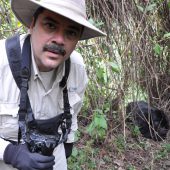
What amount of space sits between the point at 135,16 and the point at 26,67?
2153 millimetres

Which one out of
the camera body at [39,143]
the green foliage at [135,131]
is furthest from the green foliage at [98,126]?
the camera body at [39,143]

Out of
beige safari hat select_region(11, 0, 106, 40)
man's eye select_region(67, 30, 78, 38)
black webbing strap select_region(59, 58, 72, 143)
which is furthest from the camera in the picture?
black webbing strap select_region(59, 58, 72, 143)

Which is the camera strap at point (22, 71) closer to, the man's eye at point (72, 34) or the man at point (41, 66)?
the man at point (41, 66)

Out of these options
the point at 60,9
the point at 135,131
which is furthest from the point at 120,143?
the point at 60,9

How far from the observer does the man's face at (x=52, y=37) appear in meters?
1.83

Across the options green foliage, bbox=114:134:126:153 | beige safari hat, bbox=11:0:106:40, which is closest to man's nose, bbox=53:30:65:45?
beige safari hat, bbox=11:0:106:40

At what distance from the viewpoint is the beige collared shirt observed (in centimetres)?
189

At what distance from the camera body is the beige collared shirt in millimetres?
105

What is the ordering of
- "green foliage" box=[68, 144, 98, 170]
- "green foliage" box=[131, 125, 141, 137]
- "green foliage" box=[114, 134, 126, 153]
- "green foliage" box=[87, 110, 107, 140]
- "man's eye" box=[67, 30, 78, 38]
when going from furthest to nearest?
1. "green foliage" box=[131, 125, 141, 137]
2. "green foliage" box=[114, 134, 126, 153]
3. "green foliage" box=[68, 144, 98, 170]
4. "green foliage" box=[87, 110, 107, 140]
5. "man's eye" box=[67, 30, 78, 38]

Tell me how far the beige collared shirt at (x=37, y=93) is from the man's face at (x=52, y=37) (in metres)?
0.11

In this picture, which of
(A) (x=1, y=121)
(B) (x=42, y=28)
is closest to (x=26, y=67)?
(B) (x=42, y=28)

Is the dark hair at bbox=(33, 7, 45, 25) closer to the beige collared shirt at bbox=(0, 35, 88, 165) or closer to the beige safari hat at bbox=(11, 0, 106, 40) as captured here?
the beige safari hat at bbox=(11, 0, 106, 40)

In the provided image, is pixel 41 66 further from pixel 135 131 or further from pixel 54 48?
pixel 135 131

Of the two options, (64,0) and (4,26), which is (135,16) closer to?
(4,26)
